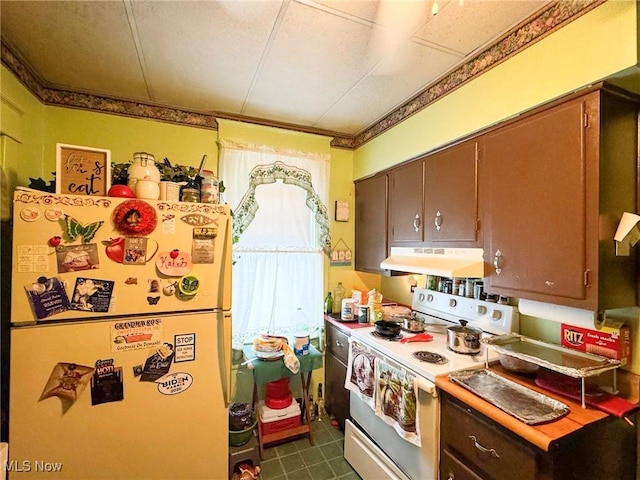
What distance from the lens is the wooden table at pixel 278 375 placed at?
6.84 ft

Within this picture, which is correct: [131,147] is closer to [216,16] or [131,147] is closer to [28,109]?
[28,109]

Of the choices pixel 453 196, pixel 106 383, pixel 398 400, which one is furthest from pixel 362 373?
pixel 106 383

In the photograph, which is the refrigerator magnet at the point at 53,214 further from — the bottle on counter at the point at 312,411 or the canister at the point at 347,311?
the bottle on counter at the point at 312,411

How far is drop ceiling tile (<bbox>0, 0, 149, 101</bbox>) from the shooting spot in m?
1.28

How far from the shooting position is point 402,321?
85.0 inches

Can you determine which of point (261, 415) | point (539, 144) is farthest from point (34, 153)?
point (539, 144)

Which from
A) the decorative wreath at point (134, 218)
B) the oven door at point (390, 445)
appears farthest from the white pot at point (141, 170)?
the oven door at point (390, 445)

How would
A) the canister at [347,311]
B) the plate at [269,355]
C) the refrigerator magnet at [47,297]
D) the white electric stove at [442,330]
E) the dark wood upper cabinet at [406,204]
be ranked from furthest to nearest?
the canister at [347,311] → the plate at [269,355] → the dark wood upper cabinet at [406,204] → the white electric stove at [442,330] → the refrigerator magnet at [47,297]

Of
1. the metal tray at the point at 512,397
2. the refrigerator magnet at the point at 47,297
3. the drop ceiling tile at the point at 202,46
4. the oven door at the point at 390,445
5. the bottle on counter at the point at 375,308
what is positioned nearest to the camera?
the metal tray at the point at 512,397

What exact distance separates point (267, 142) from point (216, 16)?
46.3 inches

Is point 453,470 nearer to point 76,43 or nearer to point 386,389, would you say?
point 386,389

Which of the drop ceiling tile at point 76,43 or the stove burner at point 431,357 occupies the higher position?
the drop ceiling tile at point 76,43

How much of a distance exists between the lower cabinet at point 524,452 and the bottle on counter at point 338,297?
56.7 inches

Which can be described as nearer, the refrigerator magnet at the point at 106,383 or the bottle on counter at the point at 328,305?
the refrigerator magnet at the point at 106,383
